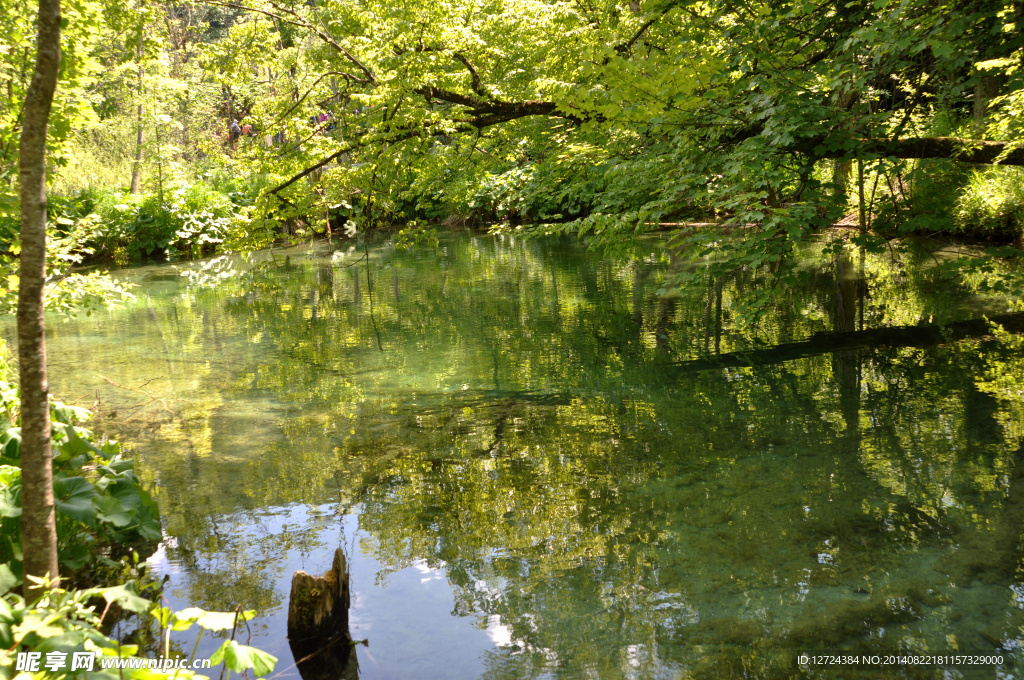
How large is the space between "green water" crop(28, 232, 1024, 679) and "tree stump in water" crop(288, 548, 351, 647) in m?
0.12

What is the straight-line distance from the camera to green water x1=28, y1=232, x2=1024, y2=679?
295 centimetres

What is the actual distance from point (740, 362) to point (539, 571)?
395 cm

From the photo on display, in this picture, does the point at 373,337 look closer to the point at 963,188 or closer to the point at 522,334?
the point at 522,334

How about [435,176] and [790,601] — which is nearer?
[790,601]

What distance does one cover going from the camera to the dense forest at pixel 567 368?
9.62 ft

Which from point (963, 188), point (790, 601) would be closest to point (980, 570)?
point (790, 601)

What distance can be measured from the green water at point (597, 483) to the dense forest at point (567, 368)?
0.08 feet

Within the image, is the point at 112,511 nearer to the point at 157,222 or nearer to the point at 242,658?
the point at 242,658

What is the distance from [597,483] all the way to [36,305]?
10.0 feet

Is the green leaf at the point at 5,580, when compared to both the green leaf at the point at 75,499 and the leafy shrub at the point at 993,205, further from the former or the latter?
the leafy shrub at the point at 993,205

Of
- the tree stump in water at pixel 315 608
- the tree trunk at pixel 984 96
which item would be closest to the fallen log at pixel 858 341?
the tree trunk at pixel 984 96

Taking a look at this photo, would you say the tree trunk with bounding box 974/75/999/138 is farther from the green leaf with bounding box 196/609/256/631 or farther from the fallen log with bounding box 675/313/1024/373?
the green leaf with bounding box 196/609/256/631

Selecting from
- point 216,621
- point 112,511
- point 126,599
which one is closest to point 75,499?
point 112,511

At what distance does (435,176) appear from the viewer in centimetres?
881
